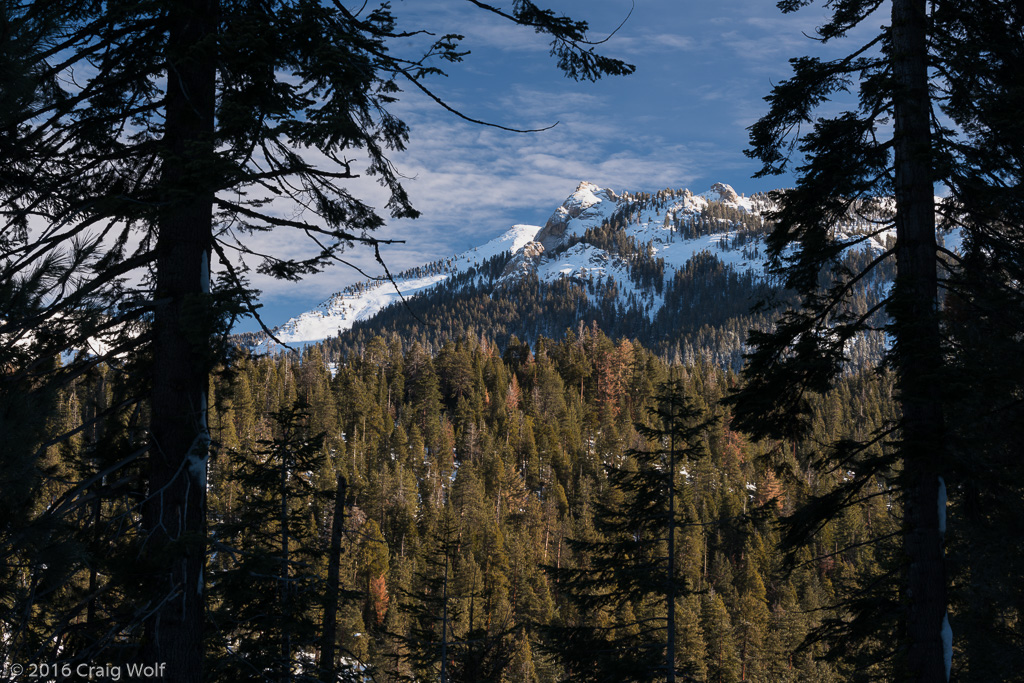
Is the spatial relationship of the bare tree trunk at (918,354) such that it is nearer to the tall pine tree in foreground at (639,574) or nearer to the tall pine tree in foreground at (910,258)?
the tall pine tree in foreground at (910,258)

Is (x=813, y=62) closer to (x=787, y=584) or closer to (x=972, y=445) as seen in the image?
(x=972, y=445)

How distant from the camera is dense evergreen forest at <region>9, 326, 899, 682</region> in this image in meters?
4.86

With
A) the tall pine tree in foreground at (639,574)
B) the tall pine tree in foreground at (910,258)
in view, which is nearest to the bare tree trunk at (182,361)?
the tall pine tree in foreground at (910,258)

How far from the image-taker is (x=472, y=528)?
163ft

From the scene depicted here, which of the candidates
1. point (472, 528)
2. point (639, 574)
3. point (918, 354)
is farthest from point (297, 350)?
point (472, 528)

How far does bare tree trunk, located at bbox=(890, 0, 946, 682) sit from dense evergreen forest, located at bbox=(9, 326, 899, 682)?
62 cm

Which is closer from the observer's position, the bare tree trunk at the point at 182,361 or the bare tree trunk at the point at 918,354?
the bare tree trunk at the point at 182,361

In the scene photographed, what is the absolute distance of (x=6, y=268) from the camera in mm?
4125

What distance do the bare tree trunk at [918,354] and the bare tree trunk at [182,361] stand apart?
6.12 m

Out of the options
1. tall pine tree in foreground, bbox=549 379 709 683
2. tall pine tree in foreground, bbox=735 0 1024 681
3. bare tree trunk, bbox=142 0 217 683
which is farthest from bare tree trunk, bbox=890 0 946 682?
bare tree trunk, bbox=142 0 217 683

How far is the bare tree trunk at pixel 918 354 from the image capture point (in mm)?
5859

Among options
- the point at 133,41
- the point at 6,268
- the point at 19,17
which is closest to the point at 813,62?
the point at 133,41

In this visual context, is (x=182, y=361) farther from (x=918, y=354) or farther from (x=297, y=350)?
(x=918, y=354)

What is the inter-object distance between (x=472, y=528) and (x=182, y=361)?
47.9 meters
